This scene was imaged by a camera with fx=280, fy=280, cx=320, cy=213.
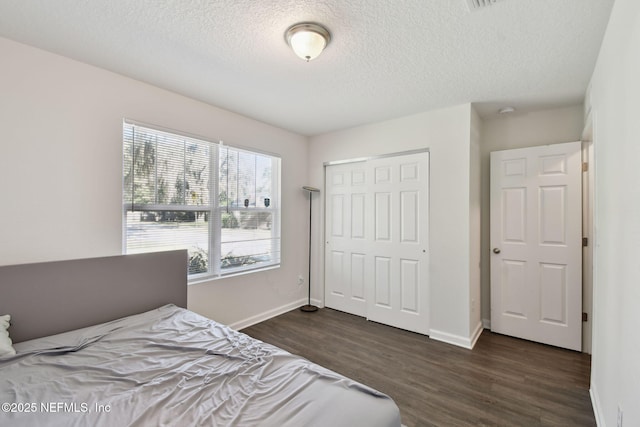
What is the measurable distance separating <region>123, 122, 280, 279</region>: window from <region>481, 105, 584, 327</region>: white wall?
2.60 m

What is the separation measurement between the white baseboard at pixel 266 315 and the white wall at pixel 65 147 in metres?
0.60

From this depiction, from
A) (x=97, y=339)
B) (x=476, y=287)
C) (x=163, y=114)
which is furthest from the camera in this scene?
(x=476, y=287)

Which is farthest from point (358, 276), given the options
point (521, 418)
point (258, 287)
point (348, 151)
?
point (521, 418)

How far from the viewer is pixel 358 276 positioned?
3781 mm

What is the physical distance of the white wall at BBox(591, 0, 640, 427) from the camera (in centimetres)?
116

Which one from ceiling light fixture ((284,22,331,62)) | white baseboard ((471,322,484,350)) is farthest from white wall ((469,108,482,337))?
ceiling light fixture ((284,22,331,62))

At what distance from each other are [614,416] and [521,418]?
1.71ft

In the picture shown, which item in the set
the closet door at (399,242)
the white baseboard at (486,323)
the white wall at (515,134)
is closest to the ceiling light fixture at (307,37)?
the closet door at (399,242)

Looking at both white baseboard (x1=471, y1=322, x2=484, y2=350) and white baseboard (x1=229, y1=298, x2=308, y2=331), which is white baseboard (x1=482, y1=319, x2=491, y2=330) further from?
white baseboard (x1=229, y1=298, x2=308, y2=331)

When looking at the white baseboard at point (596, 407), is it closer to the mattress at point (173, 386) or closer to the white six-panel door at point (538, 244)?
the white six-panel door at point (538, 244)

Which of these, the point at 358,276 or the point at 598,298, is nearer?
the point at 598,298

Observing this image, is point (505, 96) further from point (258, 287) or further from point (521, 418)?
point (258, 287)

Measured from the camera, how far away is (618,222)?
4.65 feet

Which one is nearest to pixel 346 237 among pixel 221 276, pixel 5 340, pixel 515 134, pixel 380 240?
pixel 380 240
